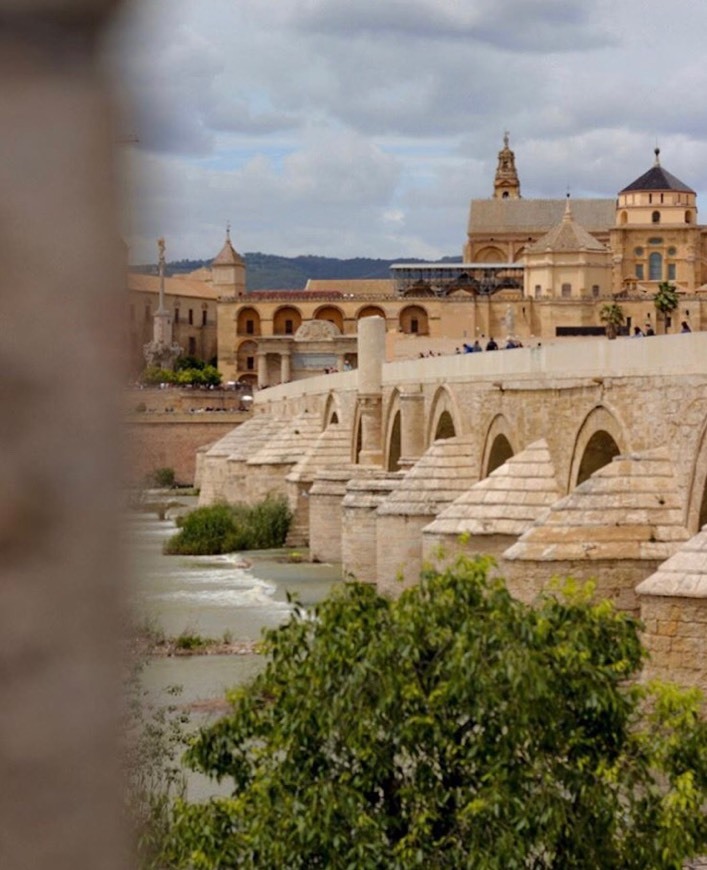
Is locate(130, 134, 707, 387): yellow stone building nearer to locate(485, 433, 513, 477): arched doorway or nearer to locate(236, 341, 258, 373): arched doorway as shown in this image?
locate(236, 341, 258, 373): arched doorway

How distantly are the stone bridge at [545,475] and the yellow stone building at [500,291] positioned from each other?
42.6 meters

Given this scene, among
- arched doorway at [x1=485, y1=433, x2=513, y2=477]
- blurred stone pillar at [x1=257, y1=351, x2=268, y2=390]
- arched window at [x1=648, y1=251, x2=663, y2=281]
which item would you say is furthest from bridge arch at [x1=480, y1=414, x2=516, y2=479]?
arched window at [x1=648, y1=251, x2=663, y2=281]

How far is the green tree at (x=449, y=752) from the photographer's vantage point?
764cm

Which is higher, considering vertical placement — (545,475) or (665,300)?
(665,300)

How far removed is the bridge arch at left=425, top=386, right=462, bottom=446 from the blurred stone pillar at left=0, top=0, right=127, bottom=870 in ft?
81.5

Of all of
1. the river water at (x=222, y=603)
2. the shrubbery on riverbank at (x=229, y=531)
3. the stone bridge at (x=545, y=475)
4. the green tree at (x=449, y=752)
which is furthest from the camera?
the shrubbery on riverbank at (x=229, y=531)

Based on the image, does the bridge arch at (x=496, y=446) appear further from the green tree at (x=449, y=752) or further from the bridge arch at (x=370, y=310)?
the bridge arch at (x=370, y=310)

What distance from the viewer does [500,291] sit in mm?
Answer: 88125

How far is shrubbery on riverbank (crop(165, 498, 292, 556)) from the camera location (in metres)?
35.8

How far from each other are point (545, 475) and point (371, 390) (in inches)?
493

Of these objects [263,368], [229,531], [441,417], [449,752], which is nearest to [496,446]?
[441,417]

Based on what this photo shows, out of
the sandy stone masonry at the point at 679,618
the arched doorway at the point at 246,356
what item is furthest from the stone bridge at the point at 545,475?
the arched doorway at the point at 246,356

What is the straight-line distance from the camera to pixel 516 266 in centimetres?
9412

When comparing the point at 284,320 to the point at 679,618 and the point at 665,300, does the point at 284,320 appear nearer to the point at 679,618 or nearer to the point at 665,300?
the point at 665,300
